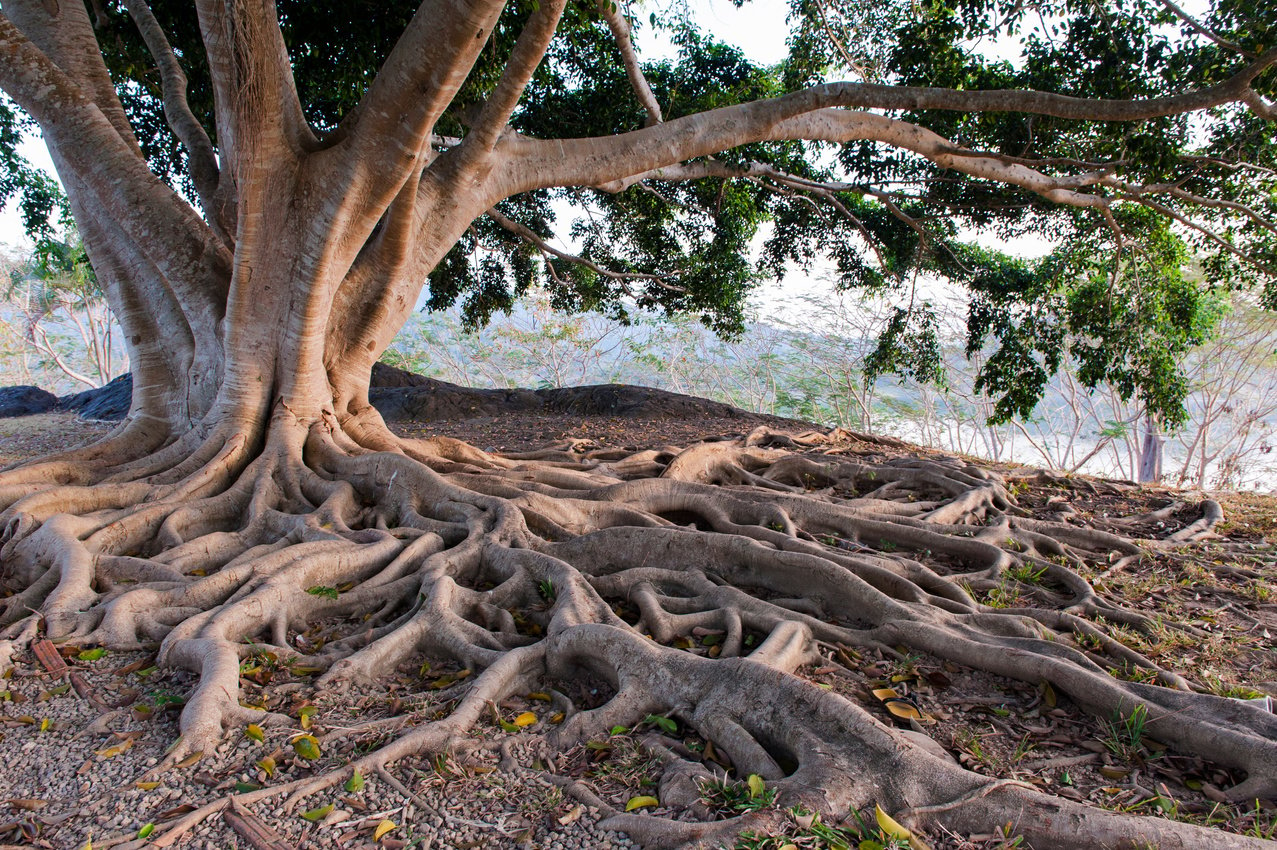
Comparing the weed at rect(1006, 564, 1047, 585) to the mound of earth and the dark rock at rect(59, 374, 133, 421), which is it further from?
the dark rock at rect(59, 374, 133, 421)

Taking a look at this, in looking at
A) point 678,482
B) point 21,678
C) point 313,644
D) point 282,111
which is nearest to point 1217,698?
point 678,482

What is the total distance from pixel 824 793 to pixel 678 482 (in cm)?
332

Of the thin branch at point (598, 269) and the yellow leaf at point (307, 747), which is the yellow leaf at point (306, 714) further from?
the thin branch at point (598, 269)

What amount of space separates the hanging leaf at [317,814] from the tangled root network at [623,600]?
0.10 meters

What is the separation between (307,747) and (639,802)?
3.62 feet

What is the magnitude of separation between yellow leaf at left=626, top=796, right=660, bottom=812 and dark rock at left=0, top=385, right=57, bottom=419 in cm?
1436

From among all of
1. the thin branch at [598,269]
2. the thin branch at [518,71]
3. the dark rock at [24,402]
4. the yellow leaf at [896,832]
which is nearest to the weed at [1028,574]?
the yellow leaf at [896,832]

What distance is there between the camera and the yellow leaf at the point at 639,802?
7.13 ft

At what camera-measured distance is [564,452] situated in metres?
7.27

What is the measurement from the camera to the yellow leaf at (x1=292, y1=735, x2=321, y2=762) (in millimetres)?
2379

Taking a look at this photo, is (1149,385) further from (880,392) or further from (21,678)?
(880,392)

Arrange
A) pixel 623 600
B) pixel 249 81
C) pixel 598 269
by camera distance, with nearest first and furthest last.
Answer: pixel 623 600, pixel 249 81, pixel 598 269

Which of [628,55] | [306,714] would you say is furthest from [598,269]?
[306,714]

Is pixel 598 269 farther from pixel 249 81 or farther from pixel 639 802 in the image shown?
pixel 639 802
